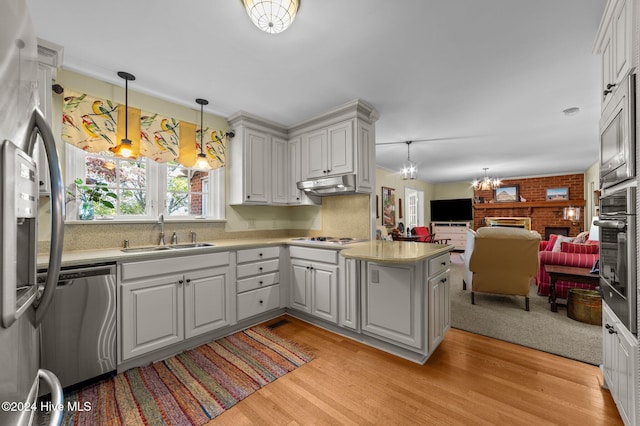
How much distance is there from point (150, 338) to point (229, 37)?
235cm

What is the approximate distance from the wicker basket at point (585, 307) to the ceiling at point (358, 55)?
2.14 metres

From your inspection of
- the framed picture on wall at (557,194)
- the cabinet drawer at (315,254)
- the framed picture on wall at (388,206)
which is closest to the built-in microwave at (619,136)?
the cabinet drawer at (315,254)

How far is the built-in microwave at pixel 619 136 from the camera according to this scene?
50.6 inches

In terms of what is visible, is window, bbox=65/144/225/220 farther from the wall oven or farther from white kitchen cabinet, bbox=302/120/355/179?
the wall oven

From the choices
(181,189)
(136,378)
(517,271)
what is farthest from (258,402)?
(517,271)

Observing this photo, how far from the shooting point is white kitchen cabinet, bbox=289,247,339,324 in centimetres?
271

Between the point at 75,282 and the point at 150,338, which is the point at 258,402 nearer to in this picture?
the point at 150,338

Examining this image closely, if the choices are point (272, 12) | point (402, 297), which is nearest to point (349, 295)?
point (402, 297)

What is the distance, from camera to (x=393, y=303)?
7.42 ft

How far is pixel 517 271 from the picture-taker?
3.29 m

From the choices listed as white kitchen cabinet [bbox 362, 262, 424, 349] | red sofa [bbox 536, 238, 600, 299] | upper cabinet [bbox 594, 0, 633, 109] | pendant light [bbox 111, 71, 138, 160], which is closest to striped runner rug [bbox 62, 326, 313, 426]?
white kitchen cabinet [bbox 362, 262, 424, 349]

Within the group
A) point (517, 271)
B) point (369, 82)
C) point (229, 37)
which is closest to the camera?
point (229, 37)

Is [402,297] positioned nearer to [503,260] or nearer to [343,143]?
[343,143]

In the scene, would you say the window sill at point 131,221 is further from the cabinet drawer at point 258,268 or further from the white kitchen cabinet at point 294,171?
the white kitchen cabinet at point 294,171
